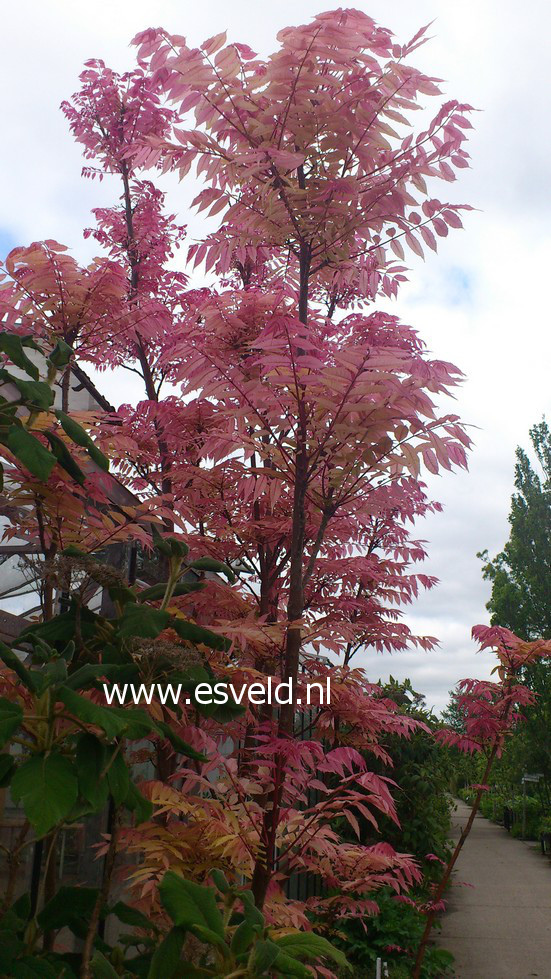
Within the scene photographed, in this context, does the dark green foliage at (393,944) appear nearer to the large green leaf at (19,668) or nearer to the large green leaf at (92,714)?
the large green leaf at (19,668)

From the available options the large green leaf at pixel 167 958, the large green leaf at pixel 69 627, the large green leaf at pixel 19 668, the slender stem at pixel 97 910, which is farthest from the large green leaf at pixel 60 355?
the large green leaf at pixel 167 958

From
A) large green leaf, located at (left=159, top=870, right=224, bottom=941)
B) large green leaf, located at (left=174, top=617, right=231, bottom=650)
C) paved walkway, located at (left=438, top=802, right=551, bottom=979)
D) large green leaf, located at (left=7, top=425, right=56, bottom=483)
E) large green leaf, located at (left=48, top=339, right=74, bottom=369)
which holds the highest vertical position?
large green leaf, located at (left=48, top=339, right=74, bottom=369)

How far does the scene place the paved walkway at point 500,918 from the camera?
19.7ft

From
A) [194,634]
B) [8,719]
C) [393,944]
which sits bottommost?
[393,944]

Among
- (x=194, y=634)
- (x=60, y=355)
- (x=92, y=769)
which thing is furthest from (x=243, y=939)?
(x=60, y=355)

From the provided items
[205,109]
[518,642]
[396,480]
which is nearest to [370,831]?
[518,642]

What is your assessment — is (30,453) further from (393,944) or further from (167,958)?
(393,944)

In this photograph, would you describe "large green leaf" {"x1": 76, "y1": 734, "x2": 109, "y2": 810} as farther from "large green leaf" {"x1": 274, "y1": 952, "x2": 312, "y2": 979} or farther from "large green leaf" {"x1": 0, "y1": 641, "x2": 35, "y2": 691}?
"large green leaf" {"x1": 274, "y1": 952, "x2": 312, "y2": 979}

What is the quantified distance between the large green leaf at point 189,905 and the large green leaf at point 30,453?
0.94 m

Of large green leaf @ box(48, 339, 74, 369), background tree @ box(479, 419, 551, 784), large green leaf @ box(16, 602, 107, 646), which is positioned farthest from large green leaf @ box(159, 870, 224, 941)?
background tree @ box(479, 419, 551, 784)

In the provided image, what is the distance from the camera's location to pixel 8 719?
1.45 m

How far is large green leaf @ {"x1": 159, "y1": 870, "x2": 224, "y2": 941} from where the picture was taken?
158 cm

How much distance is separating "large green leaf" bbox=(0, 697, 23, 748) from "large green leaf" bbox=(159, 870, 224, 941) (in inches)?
20.2

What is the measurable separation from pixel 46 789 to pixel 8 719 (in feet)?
0.53
